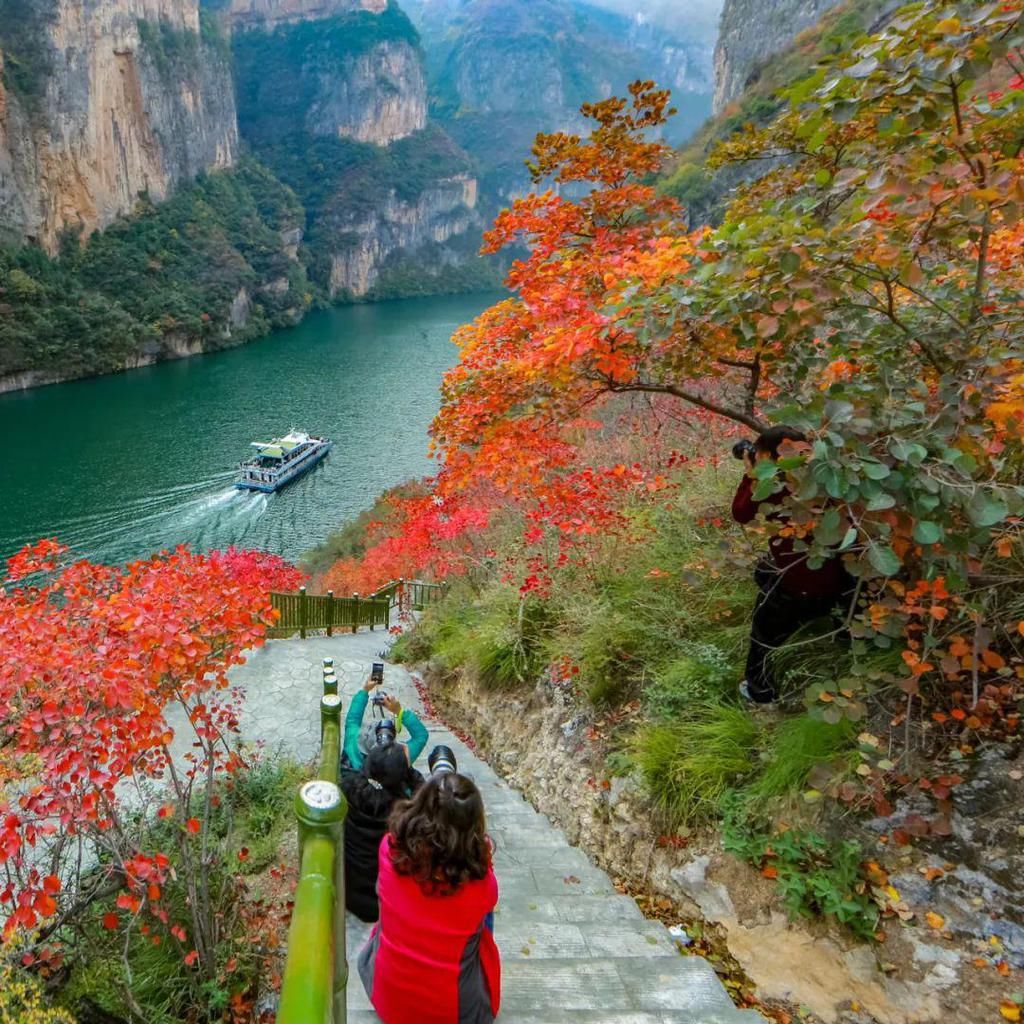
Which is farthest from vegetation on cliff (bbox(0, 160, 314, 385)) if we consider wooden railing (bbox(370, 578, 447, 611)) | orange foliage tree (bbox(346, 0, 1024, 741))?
orange foliage tree (bbox(346, 0, 1024, 741))

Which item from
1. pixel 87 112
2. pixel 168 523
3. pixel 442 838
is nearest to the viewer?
pixel 442 838

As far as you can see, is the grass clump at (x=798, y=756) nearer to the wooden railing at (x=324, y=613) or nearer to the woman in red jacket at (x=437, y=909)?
the woman in red jacket at (x=437, y=909)

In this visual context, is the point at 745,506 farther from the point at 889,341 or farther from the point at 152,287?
the point at 152,287

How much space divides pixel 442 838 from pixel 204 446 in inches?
1360

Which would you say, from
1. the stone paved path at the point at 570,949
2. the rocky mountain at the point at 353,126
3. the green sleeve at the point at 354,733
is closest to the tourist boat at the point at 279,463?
the stone paved path at the point at 570,949

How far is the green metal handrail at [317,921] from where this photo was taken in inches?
42.3

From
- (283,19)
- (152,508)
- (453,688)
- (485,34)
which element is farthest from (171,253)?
(485,34)

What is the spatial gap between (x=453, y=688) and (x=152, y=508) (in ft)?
77.1

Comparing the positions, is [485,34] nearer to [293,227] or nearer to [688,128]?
[688,128]

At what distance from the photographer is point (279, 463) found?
92.7 ft

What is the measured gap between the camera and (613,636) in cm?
394

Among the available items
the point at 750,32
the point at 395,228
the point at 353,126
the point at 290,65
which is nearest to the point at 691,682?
the point at 750,32

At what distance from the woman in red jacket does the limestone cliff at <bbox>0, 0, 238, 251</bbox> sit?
6152 centimetres

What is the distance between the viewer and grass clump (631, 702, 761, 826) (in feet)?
9.18
